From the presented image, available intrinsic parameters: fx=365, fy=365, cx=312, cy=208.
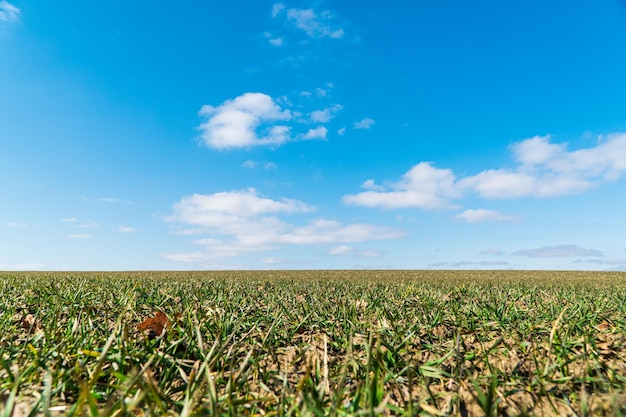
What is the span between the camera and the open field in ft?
5.41

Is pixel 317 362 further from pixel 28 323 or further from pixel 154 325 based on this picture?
pixel 28 323

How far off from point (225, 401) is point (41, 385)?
44.5 inches

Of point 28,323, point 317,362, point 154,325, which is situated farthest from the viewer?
point 28,323

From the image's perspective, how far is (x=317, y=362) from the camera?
2.25 meters

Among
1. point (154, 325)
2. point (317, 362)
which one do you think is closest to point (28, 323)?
point (154, 325)

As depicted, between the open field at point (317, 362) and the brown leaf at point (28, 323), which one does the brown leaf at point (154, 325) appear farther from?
the brown leaf at point (28, 323)

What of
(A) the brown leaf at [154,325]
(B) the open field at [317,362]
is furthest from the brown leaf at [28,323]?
(A) the brown leaf at [154,325]

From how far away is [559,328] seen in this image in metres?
3.15

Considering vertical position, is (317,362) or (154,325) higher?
(154,325)

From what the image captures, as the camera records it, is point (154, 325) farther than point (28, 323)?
No

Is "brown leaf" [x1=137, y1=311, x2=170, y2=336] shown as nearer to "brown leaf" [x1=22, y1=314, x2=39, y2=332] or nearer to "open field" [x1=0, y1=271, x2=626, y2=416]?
"open field" [x1=0, y1=271, x2=626, y2=416]

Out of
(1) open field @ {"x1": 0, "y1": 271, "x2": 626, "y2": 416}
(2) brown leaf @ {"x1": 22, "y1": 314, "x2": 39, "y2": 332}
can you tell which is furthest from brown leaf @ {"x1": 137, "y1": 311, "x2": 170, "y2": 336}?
(2) brown leaf @ {"x1": 22, "y1": 314, "x2": 39, "y2": 332}

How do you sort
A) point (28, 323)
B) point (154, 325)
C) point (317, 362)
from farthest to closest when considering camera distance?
point (28, 323), point (154, 325), point (317, 362)

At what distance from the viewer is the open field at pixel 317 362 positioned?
165 centimetres
